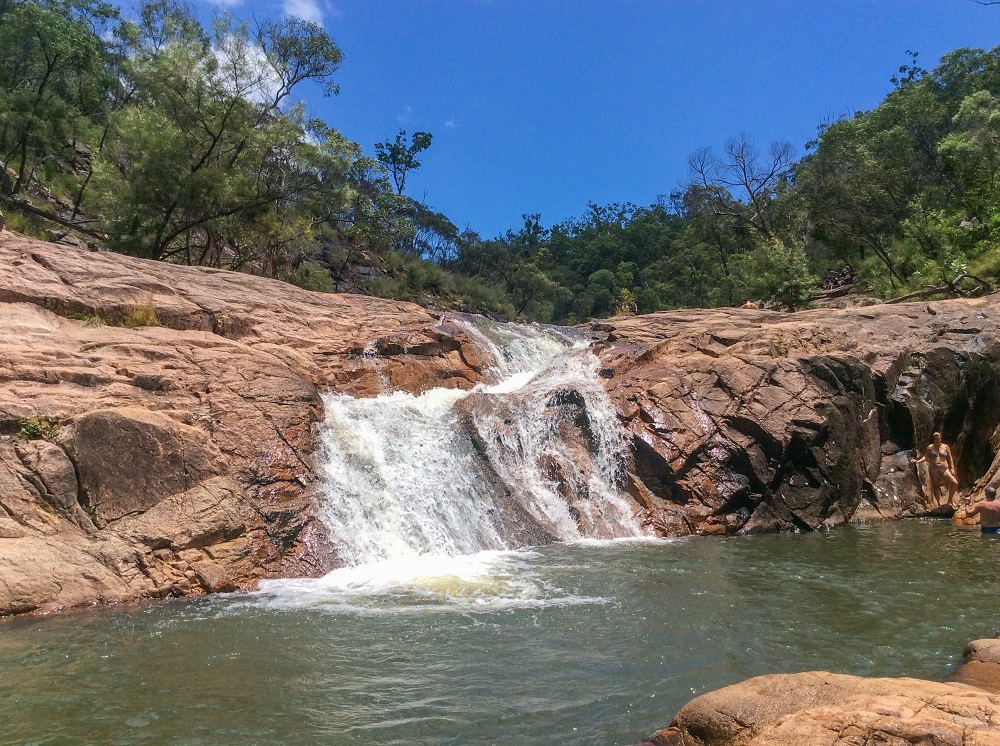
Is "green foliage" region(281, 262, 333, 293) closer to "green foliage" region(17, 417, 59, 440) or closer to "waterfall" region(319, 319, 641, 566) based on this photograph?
"waterfall" region(319, 319, 641, 566)

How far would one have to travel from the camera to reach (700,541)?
11.1 m

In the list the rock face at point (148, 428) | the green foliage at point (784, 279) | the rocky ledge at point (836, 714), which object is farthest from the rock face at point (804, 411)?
the green foliage at point (784, 279)

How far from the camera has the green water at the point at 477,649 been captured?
4590 mm

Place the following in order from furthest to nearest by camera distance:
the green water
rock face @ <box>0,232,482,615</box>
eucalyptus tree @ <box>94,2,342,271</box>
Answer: eucalyptus tree @ <box>94,2,342,271</box> → rock face @ <box>0,232,482,615</box> → the green water

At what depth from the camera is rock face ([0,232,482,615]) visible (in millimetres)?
8008

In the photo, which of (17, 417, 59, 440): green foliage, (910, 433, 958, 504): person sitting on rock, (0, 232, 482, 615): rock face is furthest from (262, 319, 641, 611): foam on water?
(910, 433, 958, 504): person sitting on rock

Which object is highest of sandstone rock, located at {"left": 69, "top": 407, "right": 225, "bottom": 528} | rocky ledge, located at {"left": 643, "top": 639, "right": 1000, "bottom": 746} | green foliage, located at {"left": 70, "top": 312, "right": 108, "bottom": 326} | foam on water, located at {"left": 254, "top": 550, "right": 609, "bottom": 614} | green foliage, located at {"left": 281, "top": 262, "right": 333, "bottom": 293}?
green foliage, located at {"left": 281, "top": 262, "right": 333, "bottom": 293}

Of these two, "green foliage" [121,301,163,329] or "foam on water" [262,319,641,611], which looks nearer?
"foam on water" [262,319,641,611]

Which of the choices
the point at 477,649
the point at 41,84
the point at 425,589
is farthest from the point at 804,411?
the point at 41,84

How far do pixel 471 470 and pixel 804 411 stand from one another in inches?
243

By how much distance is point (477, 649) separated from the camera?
593 centimetres

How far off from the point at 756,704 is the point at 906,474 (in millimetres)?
12245

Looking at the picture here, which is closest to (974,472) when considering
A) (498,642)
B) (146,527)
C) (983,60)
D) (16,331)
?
(498,642)

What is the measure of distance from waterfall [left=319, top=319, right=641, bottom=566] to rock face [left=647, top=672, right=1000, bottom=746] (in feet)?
20.7
